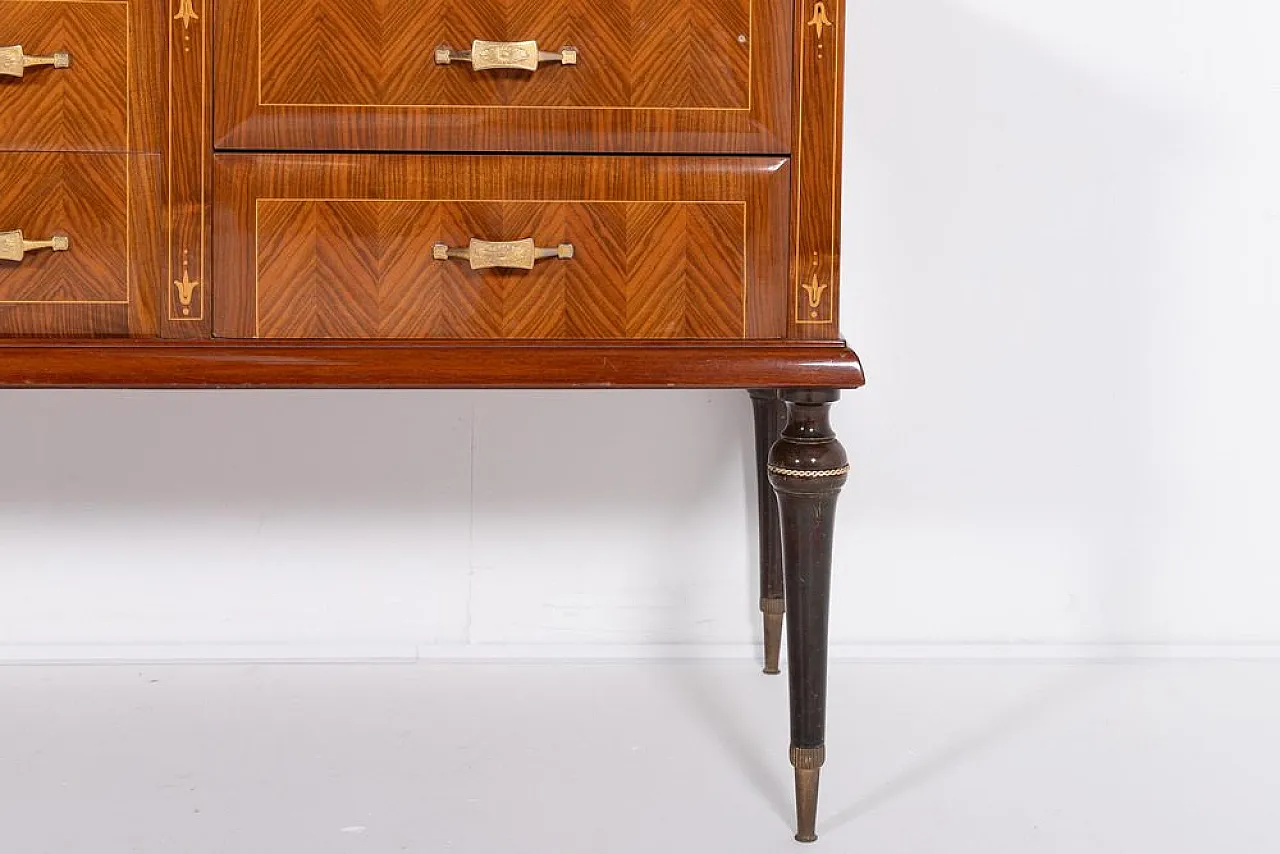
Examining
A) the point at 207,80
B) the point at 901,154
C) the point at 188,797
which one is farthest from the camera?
the point at 901,154

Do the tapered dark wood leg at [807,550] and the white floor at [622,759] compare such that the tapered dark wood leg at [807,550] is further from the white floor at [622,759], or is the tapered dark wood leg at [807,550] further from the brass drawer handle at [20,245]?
the brass drawer handle at [20,245]

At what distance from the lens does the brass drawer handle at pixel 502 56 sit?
41.2 inches

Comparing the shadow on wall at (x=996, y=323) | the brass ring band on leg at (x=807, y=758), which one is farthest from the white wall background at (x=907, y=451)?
the brass ring band on leg at (x=807, y=758)

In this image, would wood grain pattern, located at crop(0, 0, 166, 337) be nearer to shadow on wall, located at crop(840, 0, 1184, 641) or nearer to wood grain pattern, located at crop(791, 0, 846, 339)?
wood grain pattern, located at crop(791, 0, 846, 339)

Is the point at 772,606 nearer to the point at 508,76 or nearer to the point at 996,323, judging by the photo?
the point at 996,323

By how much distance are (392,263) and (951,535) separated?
903mm

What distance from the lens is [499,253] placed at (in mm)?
1050

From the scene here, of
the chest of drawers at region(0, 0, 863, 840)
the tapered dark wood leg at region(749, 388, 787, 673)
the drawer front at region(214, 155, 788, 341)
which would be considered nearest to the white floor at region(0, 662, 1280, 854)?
the tapered dark wood leg at region(749, 388, 787, 673)

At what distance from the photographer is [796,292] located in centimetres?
107

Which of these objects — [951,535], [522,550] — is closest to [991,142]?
[951,535]

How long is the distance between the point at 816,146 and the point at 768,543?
0.61 metres

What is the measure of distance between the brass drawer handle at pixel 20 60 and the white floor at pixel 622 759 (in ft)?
2.12

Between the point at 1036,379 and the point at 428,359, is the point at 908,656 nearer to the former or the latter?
the point at 1036,379

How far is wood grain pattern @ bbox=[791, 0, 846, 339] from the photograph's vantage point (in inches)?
41.8
